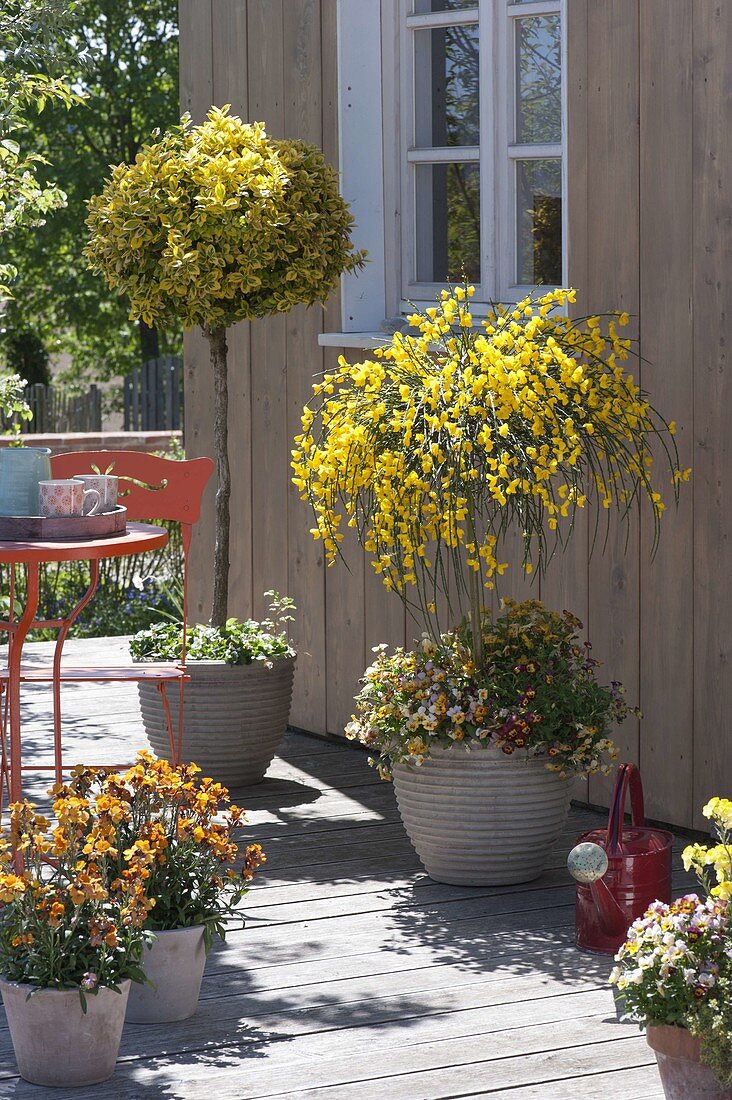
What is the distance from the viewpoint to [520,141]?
16.0 ft

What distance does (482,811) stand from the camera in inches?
153

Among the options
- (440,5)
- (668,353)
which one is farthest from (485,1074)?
(440,5)

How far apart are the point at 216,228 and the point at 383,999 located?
89.6 inches

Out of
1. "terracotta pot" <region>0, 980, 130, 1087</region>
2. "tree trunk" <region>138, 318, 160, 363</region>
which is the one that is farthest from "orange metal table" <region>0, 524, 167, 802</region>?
"tree trunk" <region>138, 318, 160, 363</region>

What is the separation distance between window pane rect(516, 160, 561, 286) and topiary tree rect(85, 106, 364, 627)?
20.9 inches

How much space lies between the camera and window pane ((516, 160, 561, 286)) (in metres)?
4.77

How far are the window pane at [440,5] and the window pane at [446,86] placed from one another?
60 mm

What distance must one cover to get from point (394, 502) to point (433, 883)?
985 millimetres

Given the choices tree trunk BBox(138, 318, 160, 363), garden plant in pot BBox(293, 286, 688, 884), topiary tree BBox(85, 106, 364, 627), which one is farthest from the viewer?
tree trunk BBox(138, 318, 160, 363)

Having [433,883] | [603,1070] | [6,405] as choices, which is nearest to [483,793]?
[433,883]

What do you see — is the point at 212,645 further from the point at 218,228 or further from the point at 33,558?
the point at 33,558

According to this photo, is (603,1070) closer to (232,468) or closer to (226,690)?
(226,690)

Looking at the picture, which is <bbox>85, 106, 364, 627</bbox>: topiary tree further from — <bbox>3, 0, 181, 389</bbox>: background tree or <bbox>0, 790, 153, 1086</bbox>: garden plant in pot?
<bbox>3, 0, 181, 389</bbox>: background tree

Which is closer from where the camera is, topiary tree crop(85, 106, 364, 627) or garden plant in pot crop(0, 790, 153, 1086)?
garden plant in pot crop(0, 790, 153, 1086)
